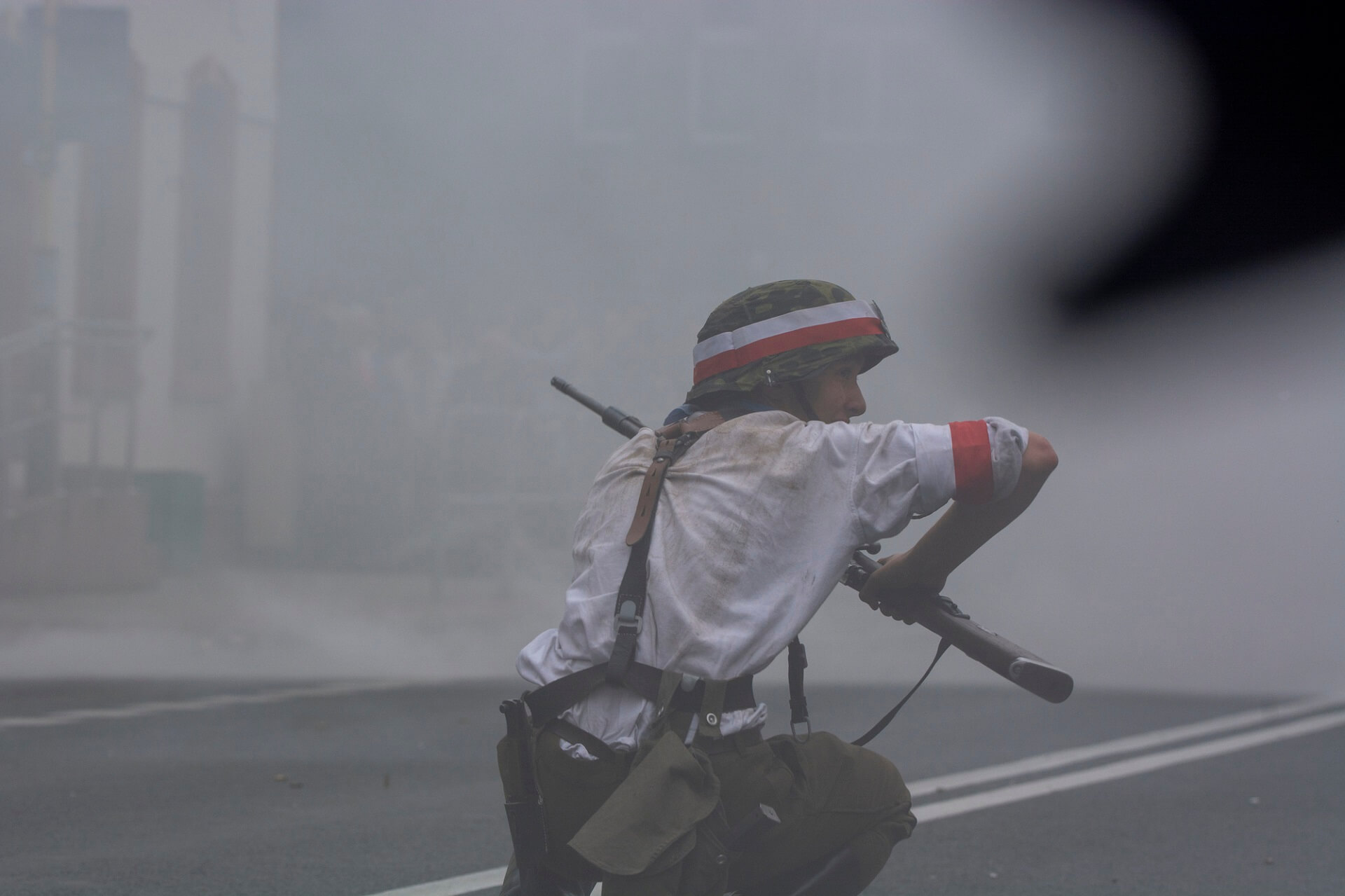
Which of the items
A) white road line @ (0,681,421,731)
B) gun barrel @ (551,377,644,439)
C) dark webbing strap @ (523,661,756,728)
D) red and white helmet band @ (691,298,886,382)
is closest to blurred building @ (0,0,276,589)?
white road line @ (0,681,421,731)

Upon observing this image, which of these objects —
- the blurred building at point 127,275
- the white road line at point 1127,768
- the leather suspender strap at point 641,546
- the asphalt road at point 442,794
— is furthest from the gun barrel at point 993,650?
the blurred building at point 127,275

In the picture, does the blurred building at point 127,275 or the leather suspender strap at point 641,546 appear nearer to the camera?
the leather suspender strap at point 641,546

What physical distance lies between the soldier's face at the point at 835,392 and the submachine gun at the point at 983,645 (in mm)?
197

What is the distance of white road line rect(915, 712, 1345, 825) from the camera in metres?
4.20

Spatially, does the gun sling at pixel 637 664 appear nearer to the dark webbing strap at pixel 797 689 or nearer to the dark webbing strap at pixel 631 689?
the dark webbing strap at pixel 631 689

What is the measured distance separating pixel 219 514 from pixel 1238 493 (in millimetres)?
6139

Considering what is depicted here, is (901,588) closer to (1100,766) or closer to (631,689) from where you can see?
(631,689)

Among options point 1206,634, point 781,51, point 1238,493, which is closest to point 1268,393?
point 1238,493

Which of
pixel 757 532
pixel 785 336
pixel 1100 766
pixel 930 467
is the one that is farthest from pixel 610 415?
pixel 1100 766

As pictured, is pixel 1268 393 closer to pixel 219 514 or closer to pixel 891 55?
pixel 891 55

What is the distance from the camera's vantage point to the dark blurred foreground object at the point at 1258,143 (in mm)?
8734

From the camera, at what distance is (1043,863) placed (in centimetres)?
361

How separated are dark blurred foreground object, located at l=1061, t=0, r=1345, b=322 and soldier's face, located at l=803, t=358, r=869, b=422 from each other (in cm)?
739

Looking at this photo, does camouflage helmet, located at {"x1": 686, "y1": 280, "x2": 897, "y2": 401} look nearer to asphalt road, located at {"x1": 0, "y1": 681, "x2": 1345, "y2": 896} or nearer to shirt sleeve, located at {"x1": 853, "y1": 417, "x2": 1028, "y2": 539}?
shirt sleeve, located at {"x1": 853, "y1": 417, "x2": 1028, "y2": 539}
